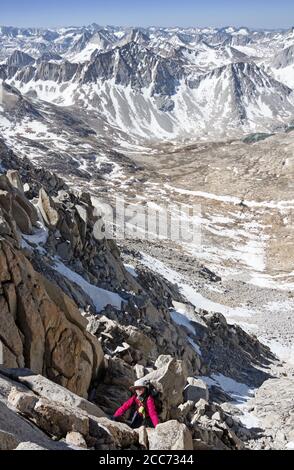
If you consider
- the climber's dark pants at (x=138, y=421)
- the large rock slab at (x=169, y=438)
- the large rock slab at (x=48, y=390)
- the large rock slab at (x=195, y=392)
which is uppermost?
the large rock slab at (x=48, y=390)

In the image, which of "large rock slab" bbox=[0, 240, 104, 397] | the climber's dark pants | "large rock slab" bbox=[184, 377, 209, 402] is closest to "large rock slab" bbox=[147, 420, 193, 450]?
the climber's dark pants

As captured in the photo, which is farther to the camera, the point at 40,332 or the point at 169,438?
the point at 40,332

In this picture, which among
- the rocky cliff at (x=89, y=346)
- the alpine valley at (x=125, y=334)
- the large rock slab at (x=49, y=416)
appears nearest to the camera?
the large rock slab at (x=49, y=416)

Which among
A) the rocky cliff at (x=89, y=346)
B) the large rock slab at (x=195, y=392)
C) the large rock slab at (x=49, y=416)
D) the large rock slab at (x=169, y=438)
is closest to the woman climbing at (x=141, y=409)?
the rocky cliff at (x=89, y=346)

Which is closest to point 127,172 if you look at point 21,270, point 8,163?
point 8,163

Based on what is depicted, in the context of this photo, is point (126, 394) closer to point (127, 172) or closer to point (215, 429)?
point (215, 429)

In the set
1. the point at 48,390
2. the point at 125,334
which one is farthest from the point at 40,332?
the point at 125,334

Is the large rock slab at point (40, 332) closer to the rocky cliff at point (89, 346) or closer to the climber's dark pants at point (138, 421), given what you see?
the rocky cliff at point (89, 346)

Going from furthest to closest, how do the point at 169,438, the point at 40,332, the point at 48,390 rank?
1. the point at 40,332
2. the point at 48,390
3. the point at 169,438

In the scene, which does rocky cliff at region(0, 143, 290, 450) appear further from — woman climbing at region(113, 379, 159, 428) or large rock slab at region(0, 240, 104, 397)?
woman climbing at region(113, 379, 159, 428)

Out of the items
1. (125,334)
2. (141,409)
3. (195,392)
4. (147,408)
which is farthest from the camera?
(125,334)

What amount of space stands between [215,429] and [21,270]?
1048 cm

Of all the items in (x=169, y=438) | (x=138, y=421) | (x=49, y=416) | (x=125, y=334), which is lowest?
(x=125, y=334)

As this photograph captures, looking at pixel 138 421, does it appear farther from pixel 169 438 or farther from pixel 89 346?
pixel 89 346
